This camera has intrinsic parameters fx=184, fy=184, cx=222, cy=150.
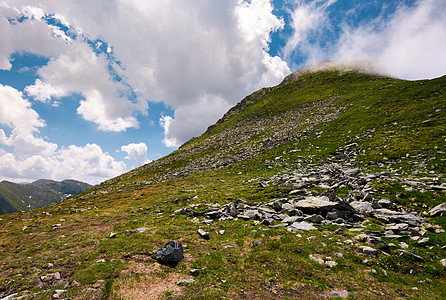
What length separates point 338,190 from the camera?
22.9m

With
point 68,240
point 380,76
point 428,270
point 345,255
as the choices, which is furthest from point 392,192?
point 380,76

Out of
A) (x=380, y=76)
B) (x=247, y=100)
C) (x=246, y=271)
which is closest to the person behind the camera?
(x=246, y=271)

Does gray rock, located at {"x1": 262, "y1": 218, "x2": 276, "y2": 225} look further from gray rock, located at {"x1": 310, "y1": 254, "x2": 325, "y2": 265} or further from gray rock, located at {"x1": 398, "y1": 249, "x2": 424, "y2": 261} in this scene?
gray rock, located at {"x1": 398, "y1": 249, "x2": 424, "y2": 261}

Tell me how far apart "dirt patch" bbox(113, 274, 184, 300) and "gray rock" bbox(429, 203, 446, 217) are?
20953 mm

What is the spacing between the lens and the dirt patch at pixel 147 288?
9.51m

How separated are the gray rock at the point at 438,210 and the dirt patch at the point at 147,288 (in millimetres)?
20953

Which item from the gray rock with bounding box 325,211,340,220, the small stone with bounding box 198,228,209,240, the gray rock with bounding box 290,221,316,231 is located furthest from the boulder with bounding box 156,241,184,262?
the gray rock with bounding box 325,211,340,220

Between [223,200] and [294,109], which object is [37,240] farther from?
[294,109]

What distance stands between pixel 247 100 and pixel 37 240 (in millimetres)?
139420

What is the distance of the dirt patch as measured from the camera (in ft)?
31.2

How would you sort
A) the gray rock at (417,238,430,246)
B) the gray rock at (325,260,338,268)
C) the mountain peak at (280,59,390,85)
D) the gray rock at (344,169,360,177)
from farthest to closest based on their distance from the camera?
the mountain peak at (280,59,390,85) → the gray rock at (344,169,360,177) → the gray rock at (417,238,430,246) → the gray rock at (325,260,338,268)

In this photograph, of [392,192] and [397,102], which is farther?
[397,102]

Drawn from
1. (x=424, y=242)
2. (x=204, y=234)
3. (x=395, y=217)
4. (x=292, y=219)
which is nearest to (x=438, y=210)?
(x=395, y=217)

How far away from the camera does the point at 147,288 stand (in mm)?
10164
